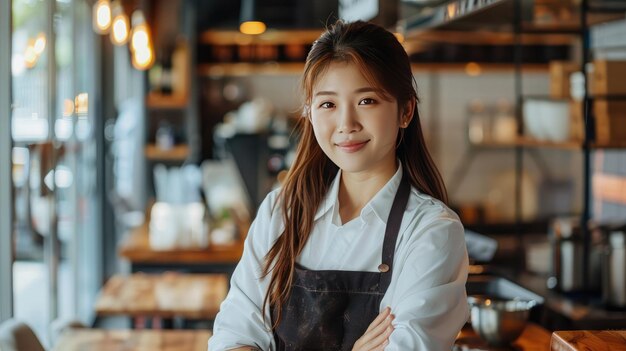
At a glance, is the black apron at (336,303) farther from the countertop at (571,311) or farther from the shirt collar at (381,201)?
the countertop at (571,311)

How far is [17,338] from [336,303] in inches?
41.8

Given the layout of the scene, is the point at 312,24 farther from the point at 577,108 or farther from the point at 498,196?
the point at 577,108

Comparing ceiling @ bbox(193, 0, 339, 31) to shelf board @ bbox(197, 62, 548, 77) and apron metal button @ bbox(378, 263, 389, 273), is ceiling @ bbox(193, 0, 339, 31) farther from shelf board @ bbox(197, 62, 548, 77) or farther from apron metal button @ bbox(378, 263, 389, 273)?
apron metal button @ bbox(378, 263, 389, 273)

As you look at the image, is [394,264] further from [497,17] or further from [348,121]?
[497,17]

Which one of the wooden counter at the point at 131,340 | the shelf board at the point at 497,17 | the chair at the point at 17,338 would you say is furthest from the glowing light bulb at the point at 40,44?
the chair at the point at 17,338

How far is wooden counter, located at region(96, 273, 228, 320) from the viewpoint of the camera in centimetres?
443

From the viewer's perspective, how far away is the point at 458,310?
6.64 feet

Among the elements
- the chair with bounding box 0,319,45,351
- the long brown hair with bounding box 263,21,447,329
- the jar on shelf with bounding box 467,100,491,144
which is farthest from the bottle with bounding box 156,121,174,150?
the long brown hair with bounding box 263,21,447,329

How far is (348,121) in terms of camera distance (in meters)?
2.06

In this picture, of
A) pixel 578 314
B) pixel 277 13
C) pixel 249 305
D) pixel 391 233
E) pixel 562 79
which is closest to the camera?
pixel 391 233

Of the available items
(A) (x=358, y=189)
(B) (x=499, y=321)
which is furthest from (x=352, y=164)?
(B) (x=499, y=321)

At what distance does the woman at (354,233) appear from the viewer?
2.03m

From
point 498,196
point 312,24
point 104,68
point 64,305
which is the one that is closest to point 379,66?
point 64,305

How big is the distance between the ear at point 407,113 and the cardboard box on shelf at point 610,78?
2314mm
